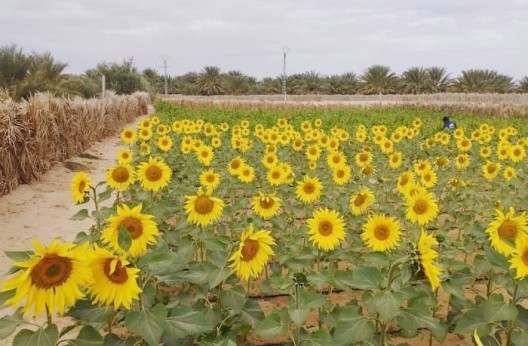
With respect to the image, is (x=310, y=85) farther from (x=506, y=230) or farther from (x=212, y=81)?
(x=506, y=230)

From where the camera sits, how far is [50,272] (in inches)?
65.8

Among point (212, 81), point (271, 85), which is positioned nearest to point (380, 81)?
point (271, 85)

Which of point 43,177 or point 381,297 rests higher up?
point 381,297

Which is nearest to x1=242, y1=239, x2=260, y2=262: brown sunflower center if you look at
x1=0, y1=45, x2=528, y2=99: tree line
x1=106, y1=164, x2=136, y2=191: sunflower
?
x1=106, y1=164, x2=136, y2=191: sunflower

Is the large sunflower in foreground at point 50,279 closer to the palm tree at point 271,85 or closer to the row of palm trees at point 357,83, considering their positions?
the row of palm trees at point 357,83

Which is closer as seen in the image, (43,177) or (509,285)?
(509,285)

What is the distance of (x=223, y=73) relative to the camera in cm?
5609

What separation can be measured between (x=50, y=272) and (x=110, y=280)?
0.74 feet

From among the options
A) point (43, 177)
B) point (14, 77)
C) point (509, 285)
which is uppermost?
point (14, 77)

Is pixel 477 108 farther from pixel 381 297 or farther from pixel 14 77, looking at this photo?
pixel 381 297

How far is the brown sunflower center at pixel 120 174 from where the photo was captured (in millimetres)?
4195

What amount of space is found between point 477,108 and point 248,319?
24.5 metres

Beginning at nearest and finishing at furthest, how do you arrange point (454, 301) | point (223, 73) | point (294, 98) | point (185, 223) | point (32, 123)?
point (454, 301)
point (185, 223)
point (32, 123)
point (294, 98)
point (223, 73)

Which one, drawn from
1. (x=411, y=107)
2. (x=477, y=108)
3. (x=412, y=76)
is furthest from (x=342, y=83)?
(x=477, y=108)
